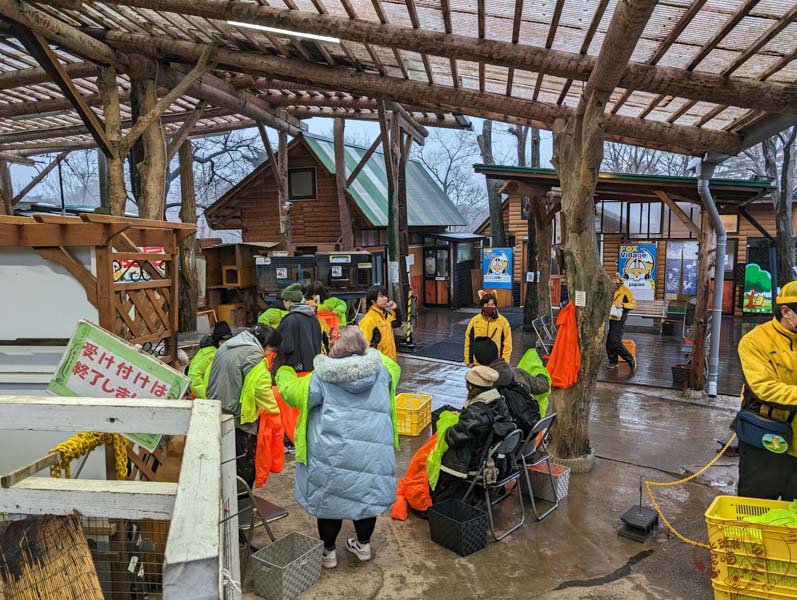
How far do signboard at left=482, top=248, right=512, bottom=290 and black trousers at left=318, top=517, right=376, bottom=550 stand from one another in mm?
12552

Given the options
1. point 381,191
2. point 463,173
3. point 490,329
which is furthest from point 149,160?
point 463,173

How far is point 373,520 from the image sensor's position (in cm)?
405

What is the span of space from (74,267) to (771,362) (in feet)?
15.1

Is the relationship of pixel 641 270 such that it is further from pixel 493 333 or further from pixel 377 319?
pixel 377 319

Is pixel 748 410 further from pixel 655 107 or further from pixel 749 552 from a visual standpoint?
pixel 655 107

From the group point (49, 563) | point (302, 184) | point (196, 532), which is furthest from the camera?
point (302, 184)

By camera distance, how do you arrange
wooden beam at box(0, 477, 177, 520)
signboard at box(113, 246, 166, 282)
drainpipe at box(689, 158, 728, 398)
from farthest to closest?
drainpipe at box(689, 158, 728, 398) < signboard at box(113, 246, 166, 282) < wooden beam at box(0, 477, 177, 520)

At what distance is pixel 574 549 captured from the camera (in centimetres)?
434

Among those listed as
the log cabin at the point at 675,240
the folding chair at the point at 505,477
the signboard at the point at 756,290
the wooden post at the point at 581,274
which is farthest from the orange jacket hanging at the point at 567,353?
the signboard at the point at 756,290

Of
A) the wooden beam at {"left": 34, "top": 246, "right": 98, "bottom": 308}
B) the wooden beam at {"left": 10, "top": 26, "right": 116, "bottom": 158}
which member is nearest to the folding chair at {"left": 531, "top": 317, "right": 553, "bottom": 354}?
the wooden beam at {"left": 10, "top": 26, "right": 116, "bottom": 158}

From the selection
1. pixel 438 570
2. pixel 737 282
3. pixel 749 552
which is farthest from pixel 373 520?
pixel 737 282

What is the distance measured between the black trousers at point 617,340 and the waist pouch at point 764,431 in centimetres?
626

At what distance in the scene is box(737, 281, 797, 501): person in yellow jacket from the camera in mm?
3697

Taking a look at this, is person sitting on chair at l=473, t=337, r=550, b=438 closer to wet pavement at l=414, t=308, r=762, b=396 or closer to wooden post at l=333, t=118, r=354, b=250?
wet pavement at l=414, t=308, r=762, b=396
